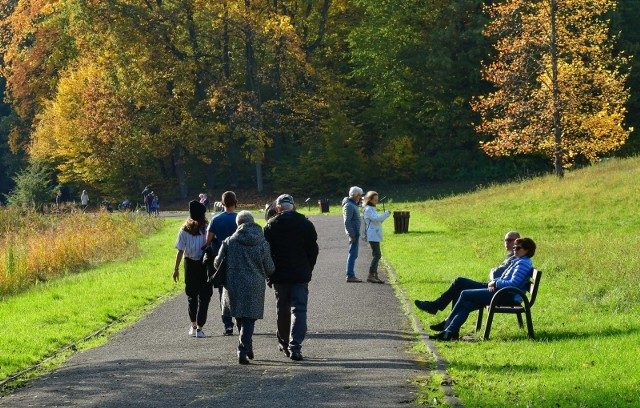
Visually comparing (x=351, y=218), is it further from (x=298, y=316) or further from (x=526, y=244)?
(x=298, y=316)

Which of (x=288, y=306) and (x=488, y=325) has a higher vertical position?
(x=288, y=306)

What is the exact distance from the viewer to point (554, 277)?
65.6 feet

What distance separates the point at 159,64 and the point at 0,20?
19080mm

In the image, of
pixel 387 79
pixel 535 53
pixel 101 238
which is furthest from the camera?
pixel 387 79

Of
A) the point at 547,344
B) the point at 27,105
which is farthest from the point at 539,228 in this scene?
the point at 27,105

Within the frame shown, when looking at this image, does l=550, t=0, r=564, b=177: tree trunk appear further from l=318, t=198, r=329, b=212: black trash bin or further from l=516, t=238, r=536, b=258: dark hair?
l=516, t=238, r=536, b=258: dark hair

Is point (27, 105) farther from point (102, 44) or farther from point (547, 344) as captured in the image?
point (547, 344)

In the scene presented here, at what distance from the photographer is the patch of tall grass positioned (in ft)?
80.3

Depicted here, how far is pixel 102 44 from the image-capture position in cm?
6488

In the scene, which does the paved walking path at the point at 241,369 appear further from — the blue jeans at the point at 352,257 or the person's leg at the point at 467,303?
the blue jeans at the point at 352,257

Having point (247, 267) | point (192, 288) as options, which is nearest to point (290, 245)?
point (247, 267)

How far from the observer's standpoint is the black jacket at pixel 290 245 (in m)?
12.9

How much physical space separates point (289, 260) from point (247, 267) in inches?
22.0

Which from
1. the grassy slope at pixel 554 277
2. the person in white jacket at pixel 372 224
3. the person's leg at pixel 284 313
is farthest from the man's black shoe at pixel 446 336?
the person in white jacket at pixel 372 224
